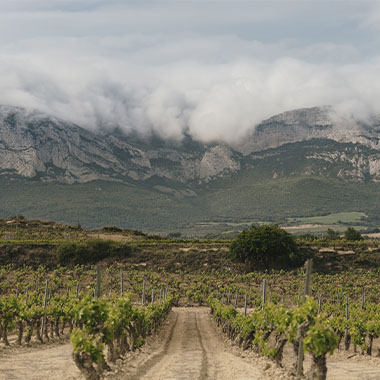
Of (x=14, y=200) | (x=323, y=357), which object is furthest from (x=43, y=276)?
(x=14, y=200)

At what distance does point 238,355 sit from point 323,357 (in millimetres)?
8355

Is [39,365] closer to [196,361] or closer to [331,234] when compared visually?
[196,361]

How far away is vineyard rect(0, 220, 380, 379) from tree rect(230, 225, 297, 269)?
2.08m

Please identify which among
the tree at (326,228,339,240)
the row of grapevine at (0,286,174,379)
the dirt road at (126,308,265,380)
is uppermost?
the tree at (326,228,339,240)

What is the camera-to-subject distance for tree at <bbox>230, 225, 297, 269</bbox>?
2500 inches

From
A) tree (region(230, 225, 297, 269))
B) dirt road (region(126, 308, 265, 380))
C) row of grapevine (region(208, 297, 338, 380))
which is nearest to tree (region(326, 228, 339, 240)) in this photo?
tree (region(230, 225, 297, 269))

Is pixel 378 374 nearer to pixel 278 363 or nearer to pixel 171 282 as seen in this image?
pixel 278 363

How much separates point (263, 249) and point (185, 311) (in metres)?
24.7

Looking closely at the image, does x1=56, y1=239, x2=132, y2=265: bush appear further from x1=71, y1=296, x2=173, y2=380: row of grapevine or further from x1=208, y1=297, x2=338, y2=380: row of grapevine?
x1=208, y1=297, x2=338, y2=380: row of grapevine

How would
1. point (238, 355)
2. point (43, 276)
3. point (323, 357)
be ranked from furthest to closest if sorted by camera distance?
point (43, 276), point (238, 355), point (323, 357)

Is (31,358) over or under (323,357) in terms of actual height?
under

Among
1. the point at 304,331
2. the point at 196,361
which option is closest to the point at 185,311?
the point at 196,361

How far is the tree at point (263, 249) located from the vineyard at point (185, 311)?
2.08 metres

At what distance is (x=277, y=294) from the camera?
45344mm
